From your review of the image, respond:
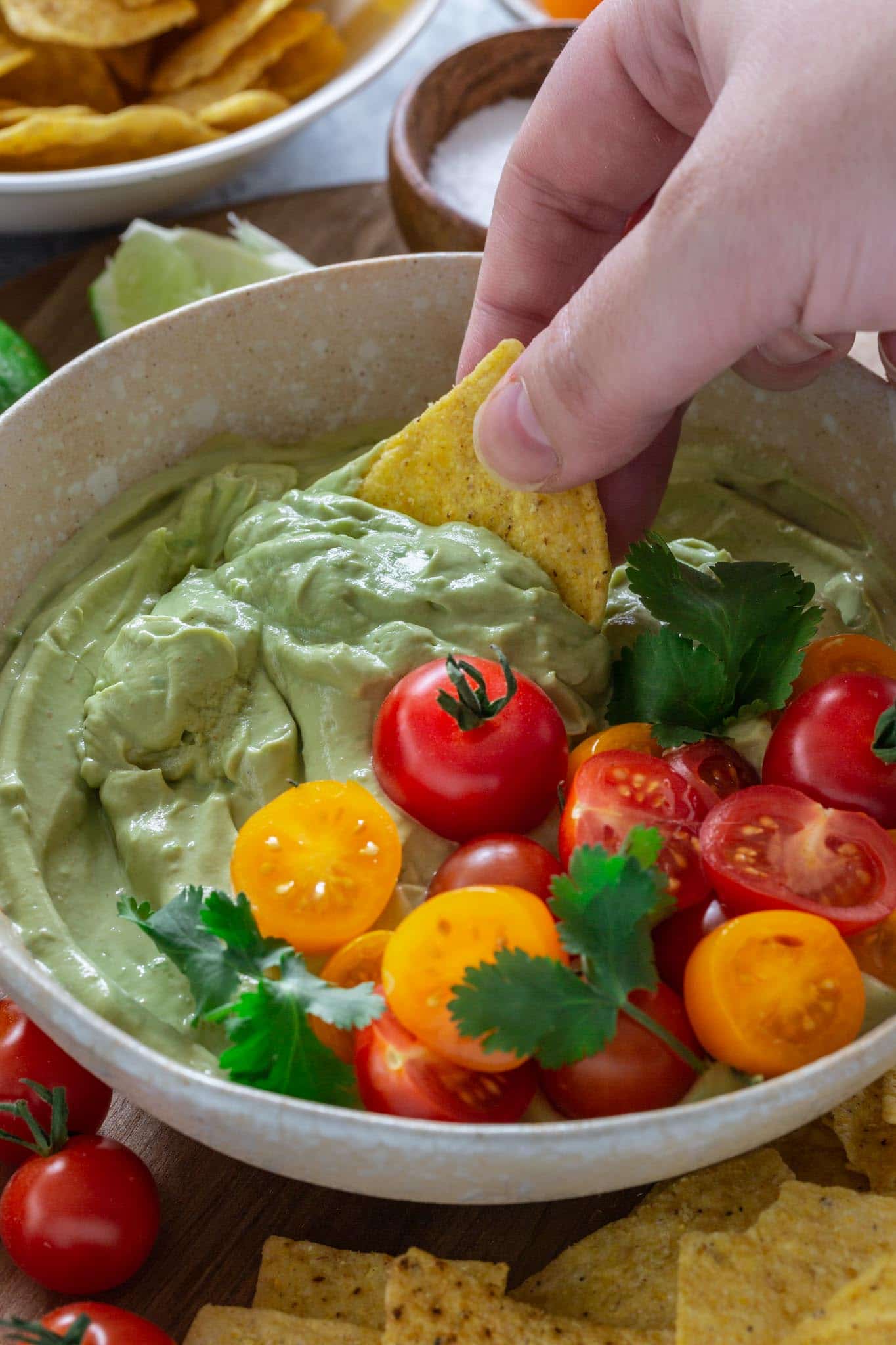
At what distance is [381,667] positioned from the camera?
1.91 metres

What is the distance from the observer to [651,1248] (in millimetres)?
1694

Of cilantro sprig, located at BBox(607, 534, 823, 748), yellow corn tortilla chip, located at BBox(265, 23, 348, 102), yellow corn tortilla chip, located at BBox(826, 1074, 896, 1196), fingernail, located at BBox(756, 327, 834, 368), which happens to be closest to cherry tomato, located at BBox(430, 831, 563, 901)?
cilantro sprig, located at BBox(607, 534, 823, 748)

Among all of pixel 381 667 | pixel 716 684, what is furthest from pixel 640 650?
pixel 381 667

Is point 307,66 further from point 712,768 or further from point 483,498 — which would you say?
point 712,768

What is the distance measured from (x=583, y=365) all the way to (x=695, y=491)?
0.75m

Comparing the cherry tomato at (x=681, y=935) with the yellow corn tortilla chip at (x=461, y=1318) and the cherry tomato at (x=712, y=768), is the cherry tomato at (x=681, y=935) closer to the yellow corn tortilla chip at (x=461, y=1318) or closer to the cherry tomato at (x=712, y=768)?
the cherry tomato at (x=712, y=768)

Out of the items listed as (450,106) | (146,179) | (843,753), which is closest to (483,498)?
(843,753)

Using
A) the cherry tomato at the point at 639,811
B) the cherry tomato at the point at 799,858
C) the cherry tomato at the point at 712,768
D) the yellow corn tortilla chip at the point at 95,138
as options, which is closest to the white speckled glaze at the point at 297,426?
the cherry tomato at the point at 799,858

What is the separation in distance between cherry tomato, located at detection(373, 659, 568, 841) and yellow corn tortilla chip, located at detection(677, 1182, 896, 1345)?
1.79ft

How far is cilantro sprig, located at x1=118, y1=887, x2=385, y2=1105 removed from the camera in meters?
1.49

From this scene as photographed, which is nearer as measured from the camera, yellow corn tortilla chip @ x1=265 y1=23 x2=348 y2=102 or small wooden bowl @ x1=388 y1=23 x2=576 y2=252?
small wooden bowl @ x1=388 y1=23 x2=576 y2=252

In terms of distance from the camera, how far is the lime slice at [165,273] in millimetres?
2930

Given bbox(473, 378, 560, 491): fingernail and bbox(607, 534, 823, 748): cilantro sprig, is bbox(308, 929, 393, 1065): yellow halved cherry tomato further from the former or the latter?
bbox(473, 378, 560, 491): fingernail

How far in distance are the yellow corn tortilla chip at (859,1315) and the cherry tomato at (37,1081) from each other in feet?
2.87
